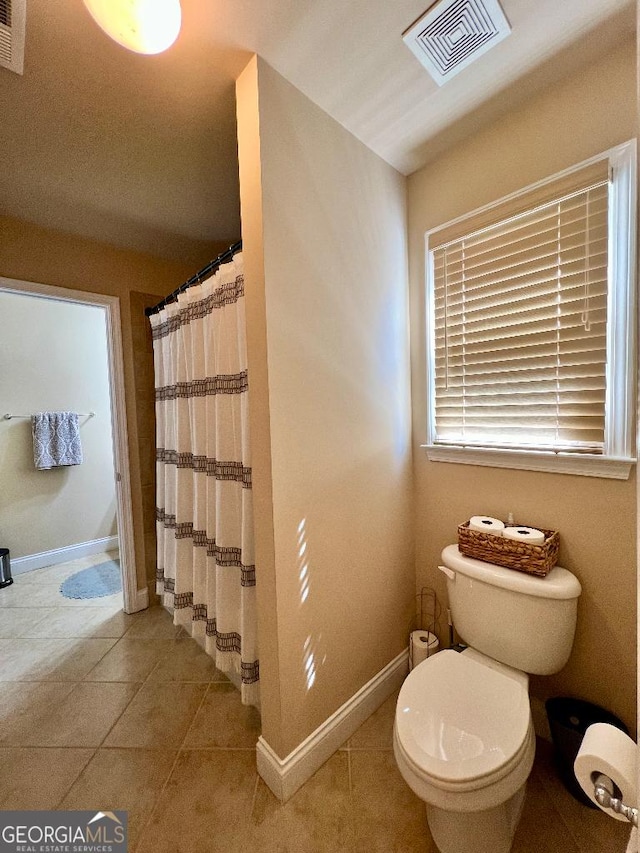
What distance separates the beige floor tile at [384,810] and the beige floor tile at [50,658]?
1494mm

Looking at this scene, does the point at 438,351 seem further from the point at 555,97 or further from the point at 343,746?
the point at 343,746

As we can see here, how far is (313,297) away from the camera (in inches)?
46.6

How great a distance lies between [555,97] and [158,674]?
9.84 ft

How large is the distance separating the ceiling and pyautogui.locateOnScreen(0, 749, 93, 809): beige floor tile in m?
2.39

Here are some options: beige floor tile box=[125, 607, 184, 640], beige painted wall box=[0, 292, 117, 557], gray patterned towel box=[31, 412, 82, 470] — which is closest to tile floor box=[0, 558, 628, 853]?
beige floor tile box=[125, 607, 184, 640]

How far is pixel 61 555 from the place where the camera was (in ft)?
10.3

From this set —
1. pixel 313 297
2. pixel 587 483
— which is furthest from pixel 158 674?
pixel 587 483

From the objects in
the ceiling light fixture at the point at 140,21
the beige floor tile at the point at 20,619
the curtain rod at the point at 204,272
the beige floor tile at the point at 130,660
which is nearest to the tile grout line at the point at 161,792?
the beige floor tile at the point at 130,660

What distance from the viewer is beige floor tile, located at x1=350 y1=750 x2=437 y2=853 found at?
1024mm

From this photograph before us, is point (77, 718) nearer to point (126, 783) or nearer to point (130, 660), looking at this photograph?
point (130, 660)

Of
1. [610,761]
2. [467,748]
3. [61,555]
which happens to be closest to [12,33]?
[610,761]

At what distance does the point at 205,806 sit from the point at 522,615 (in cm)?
125

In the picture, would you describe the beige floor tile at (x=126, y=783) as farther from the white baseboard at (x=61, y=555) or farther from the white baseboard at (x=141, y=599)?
the white baseboard at (x=61, y=555)

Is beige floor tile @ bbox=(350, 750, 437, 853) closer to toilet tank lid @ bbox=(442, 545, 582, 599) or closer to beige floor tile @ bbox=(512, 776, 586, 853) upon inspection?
beige floor tile @ bbox=(512, 776, 586, 853)
